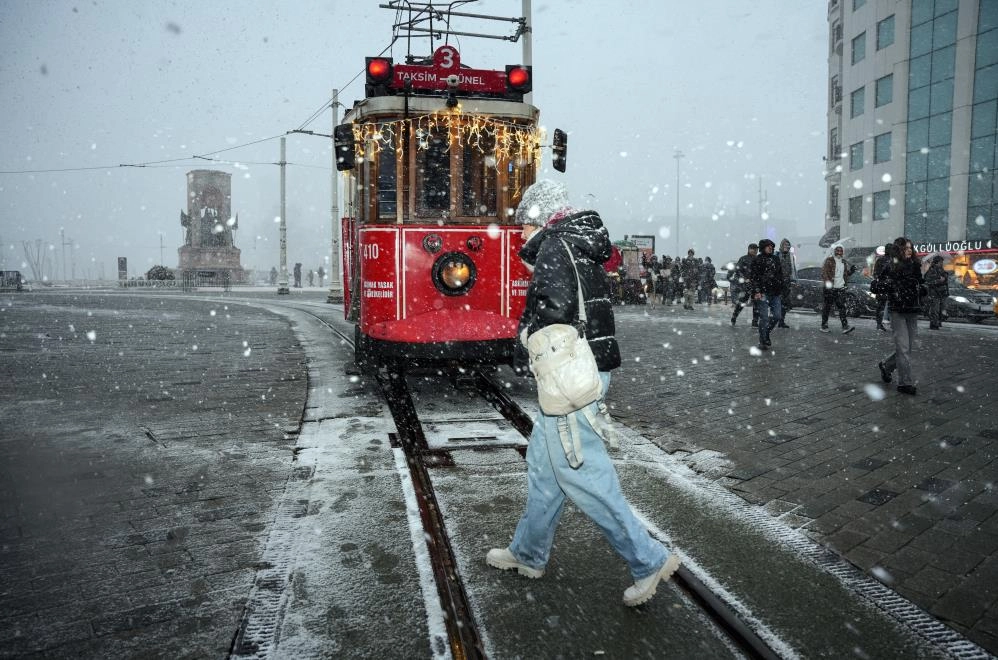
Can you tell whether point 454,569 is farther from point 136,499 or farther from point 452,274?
point 452,274

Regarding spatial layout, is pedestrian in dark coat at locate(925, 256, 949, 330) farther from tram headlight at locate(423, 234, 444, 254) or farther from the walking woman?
tram headlight at locate(423, 234, 444, 254)

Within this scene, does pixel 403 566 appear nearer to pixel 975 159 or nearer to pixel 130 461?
pixel 130 461

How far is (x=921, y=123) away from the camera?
35.5m

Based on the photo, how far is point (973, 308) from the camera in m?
16.9

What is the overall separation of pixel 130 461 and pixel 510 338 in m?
3.59

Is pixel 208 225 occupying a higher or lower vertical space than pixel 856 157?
lower

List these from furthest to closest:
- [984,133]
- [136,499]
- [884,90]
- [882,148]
Answer: [882,148], [884,90], [984,133], [136,499]

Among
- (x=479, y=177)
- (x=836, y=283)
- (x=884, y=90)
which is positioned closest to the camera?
(x=479, y=177)

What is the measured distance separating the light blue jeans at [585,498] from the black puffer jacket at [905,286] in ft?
18.7

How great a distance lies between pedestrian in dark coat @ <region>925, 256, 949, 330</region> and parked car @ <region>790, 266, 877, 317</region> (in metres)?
2.63

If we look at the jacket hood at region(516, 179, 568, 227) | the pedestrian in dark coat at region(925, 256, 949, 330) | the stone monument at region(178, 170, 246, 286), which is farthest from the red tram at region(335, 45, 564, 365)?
the stone monument at region(178, 170, 246, 286)

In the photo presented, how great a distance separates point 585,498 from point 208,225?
59484 mm

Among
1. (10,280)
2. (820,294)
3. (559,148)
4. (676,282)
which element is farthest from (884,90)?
(10,280)

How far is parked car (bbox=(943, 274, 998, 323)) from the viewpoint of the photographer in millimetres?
16766
